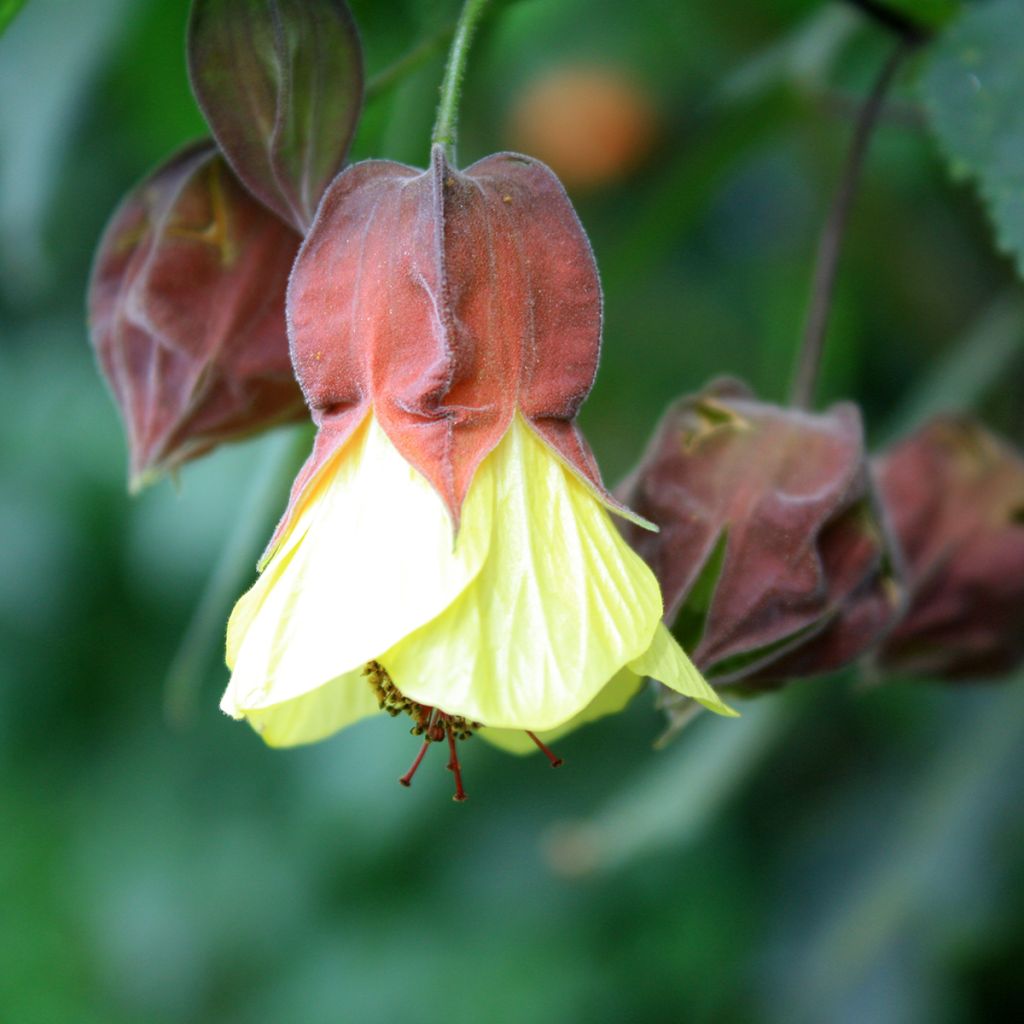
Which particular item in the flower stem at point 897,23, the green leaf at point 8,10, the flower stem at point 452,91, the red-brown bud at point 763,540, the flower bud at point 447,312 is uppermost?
the flower stem at point 897,23

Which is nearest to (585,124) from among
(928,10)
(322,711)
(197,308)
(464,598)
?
(928,10)

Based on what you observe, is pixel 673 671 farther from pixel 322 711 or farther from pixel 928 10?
pixel 928 10

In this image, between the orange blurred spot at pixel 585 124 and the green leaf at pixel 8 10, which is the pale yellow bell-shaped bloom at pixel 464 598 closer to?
the green leaf at pixel 8 10

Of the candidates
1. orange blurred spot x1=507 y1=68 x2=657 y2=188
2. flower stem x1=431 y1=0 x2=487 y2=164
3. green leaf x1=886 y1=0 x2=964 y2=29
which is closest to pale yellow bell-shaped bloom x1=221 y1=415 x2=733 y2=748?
flower stem x1=431 y1=0 x2=487 y2=164

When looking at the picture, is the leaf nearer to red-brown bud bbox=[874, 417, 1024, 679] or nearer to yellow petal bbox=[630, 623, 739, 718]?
yellow petal bbox=[630, 623, 739, 718]

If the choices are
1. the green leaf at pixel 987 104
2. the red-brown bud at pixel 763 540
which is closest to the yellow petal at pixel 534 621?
the red-brown bud at pixel 763 540

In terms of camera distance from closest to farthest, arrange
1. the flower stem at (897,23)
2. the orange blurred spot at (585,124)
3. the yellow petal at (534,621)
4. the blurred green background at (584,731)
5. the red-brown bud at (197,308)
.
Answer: the yellow petal at (534,621) → the red-brown bud at (197,308) → the flower stem at (897,23) → the blurred green background at (584,731) → the orange blurred spot at (585,124)

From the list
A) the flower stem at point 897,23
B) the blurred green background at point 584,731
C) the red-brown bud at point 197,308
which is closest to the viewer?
the red-brown bud at point 197,308
